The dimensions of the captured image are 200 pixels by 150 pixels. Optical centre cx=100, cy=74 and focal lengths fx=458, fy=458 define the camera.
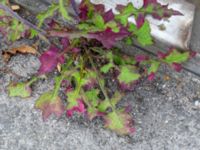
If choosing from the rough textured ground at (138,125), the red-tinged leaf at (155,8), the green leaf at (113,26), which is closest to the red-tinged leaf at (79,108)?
the rough textured ground at (138,125)

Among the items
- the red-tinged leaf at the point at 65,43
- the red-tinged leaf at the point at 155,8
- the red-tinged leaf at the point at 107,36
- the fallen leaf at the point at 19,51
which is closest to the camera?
the red-tinged leaf at the point at 107,36

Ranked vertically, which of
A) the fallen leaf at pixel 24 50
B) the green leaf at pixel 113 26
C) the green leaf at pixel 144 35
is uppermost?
the green leaf at pixel 113 26

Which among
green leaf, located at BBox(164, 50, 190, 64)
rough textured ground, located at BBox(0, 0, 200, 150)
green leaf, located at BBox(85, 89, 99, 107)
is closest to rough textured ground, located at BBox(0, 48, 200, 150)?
rough textured ground, located at BBox(0, 0, 200, 150)

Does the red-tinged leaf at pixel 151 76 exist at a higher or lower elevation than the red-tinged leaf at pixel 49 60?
lower

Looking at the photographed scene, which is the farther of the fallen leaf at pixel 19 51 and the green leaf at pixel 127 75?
the fallen leaf at pixel 19 51

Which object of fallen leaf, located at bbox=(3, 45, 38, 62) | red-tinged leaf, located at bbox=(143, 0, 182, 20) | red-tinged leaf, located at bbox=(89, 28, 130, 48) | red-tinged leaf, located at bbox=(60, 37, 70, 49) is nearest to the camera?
red-tinged leaf, located at bbox=(89, 28, 130, 48)

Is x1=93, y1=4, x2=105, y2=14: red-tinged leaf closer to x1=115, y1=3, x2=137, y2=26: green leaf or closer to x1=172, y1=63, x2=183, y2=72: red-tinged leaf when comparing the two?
x1=115, y1=3, x2=137, y2=26: green leaf

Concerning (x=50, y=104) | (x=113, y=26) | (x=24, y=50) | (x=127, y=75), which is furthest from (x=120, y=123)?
(x=24, y=50)

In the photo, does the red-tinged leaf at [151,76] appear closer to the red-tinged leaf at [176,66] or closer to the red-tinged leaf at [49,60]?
the red-tinged leaf at [176,66]
